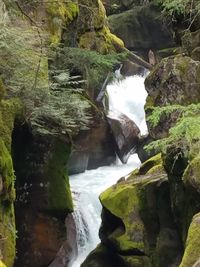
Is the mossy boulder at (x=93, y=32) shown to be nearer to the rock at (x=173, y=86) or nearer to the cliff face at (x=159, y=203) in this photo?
the rock at (x=173, y=86)

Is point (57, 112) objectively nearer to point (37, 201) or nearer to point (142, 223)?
point (37, 201)

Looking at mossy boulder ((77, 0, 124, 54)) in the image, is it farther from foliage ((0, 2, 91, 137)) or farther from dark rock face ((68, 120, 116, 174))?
foliage ((0, 2, 91, 137))

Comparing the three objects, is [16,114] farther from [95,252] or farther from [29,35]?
[95,252]

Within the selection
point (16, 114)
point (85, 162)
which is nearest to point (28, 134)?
point (16, 114)

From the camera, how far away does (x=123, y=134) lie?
67.6 ft

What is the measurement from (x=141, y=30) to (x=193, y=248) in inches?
1068

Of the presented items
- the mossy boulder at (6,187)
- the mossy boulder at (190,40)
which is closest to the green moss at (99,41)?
the mossy boulder at (190,40)

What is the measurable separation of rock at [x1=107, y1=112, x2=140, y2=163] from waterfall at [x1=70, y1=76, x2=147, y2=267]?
51 cm

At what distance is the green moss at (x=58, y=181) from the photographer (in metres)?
10.5

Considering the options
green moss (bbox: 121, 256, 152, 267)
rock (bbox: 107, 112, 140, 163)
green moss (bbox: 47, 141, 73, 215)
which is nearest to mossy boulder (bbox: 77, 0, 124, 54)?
rock (bbox: 107, 112, 140, 163)

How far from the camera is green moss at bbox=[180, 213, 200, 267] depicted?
17.0ft

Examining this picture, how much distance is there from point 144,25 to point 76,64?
19.2 meters

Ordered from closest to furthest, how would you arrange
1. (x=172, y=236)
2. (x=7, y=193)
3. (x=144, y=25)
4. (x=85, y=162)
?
(x=7, y=193)
(x=172, y=236)
(x=85, y=162)
(x=144, y=25)

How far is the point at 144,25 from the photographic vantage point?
31172mm
